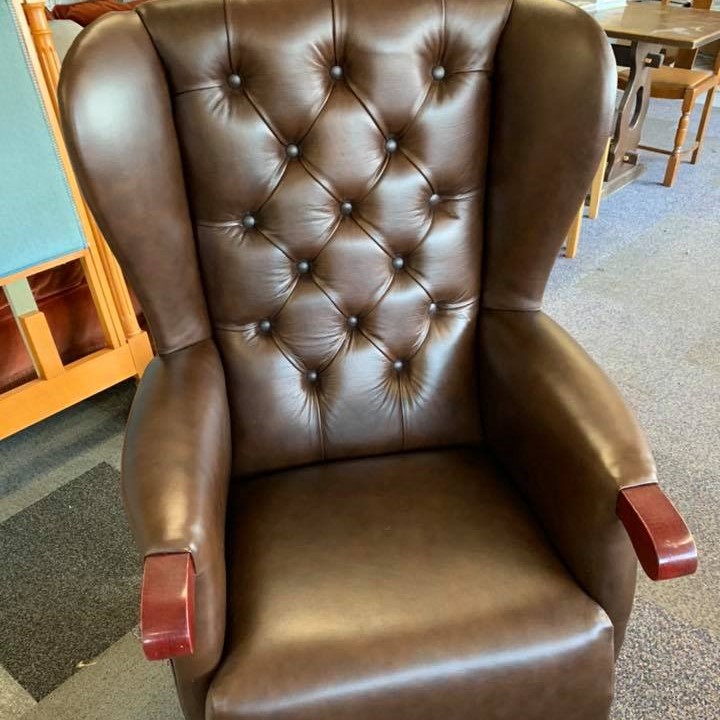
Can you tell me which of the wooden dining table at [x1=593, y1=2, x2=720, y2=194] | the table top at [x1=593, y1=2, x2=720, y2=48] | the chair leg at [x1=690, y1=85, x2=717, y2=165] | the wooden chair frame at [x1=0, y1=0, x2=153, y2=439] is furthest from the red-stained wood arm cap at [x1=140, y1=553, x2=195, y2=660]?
the chair leg at [x1=690, y1=85, x2=717, y2=165]

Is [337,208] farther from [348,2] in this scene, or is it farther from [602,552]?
[602,552]

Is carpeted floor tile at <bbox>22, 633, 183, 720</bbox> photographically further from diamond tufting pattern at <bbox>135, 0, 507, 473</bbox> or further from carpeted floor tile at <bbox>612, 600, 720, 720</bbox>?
carpeted floor tile at <bbox>612, 600, 720, 720</bbox>

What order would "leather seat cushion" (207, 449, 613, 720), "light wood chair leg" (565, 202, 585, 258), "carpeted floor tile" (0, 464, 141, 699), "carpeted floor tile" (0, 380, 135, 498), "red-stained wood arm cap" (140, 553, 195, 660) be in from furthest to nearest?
"light wood chair leg" (565, 202, 585, 258), "carpeted floor tile" (0, 380, 135, 498), "carpeted floor tile" (0, 464, 141, 699), "leather seat cushion" (207, 449, 613, 720), "red-stained wood arm cap" (140, 553, 195, 660)

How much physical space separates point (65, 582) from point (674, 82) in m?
3.06

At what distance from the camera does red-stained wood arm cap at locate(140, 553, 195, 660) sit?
0.70 m

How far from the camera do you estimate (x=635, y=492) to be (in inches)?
33.1

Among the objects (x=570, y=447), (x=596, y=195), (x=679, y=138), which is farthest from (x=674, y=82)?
(x=570, y=447)

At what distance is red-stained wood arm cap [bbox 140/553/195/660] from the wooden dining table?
8.56ft

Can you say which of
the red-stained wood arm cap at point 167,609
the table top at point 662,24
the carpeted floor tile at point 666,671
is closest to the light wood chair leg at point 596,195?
the table top at point 662,24

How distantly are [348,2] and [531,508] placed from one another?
0.82 meters

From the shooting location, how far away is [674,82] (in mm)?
3051

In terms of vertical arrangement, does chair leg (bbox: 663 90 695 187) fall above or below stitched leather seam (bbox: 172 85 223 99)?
below

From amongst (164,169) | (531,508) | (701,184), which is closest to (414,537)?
(531,508)

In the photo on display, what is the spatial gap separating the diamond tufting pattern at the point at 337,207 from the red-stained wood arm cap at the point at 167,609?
0.42 metres
